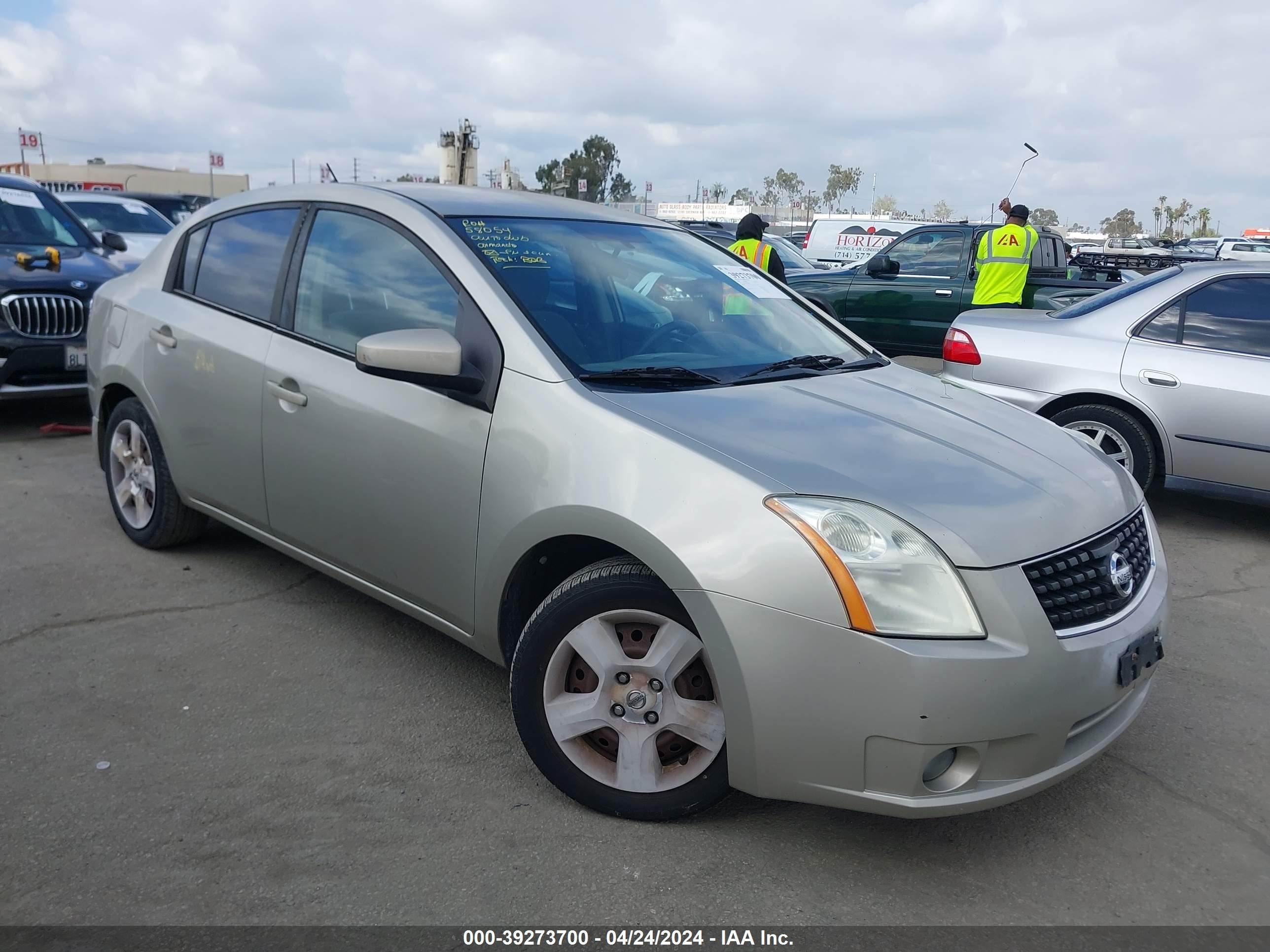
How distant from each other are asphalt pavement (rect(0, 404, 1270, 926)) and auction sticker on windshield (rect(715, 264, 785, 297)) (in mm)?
1672

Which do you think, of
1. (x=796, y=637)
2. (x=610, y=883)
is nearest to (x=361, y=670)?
(x=610, y=883)

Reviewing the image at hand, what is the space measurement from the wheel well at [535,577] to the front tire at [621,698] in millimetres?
125

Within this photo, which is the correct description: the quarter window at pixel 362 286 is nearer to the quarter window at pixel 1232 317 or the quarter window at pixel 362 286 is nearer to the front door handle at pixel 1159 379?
the front door handle at pixel 1159 379

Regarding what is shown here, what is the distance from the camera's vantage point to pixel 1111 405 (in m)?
5.92

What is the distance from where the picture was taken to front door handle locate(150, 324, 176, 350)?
14.1 feet

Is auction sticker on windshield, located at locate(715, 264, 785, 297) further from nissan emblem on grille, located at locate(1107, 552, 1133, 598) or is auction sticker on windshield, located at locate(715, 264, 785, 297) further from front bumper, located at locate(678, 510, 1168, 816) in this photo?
front bumper, located at locate(678, 510, 1168, 816)

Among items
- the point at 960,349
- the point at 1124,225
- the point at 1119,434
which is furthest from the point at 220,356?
the point at 1124,225

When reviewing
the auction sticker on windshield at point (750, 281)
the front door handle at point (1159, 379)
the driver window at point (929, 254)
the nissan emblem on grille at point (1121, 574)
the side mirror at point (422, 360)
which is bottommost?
the nissan emblem on grille at point (1121, 574)

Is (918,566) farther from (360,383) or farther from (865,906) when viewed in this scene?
(360,383)

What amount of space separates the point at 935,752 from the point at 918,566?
0.42 metres

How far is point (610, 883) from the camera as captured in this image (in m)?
2.52

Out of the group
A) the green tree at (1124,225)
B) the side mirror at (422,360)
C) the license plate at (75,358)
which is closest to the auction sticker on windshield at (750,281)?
the side mirror at (422,360)

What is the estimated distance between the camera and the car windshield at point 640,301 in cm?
323

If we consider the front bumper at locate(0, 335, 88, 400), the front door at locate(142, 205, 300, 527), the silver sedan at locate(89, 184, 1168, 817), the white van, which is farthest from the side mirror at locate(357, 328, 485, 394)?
the white van
